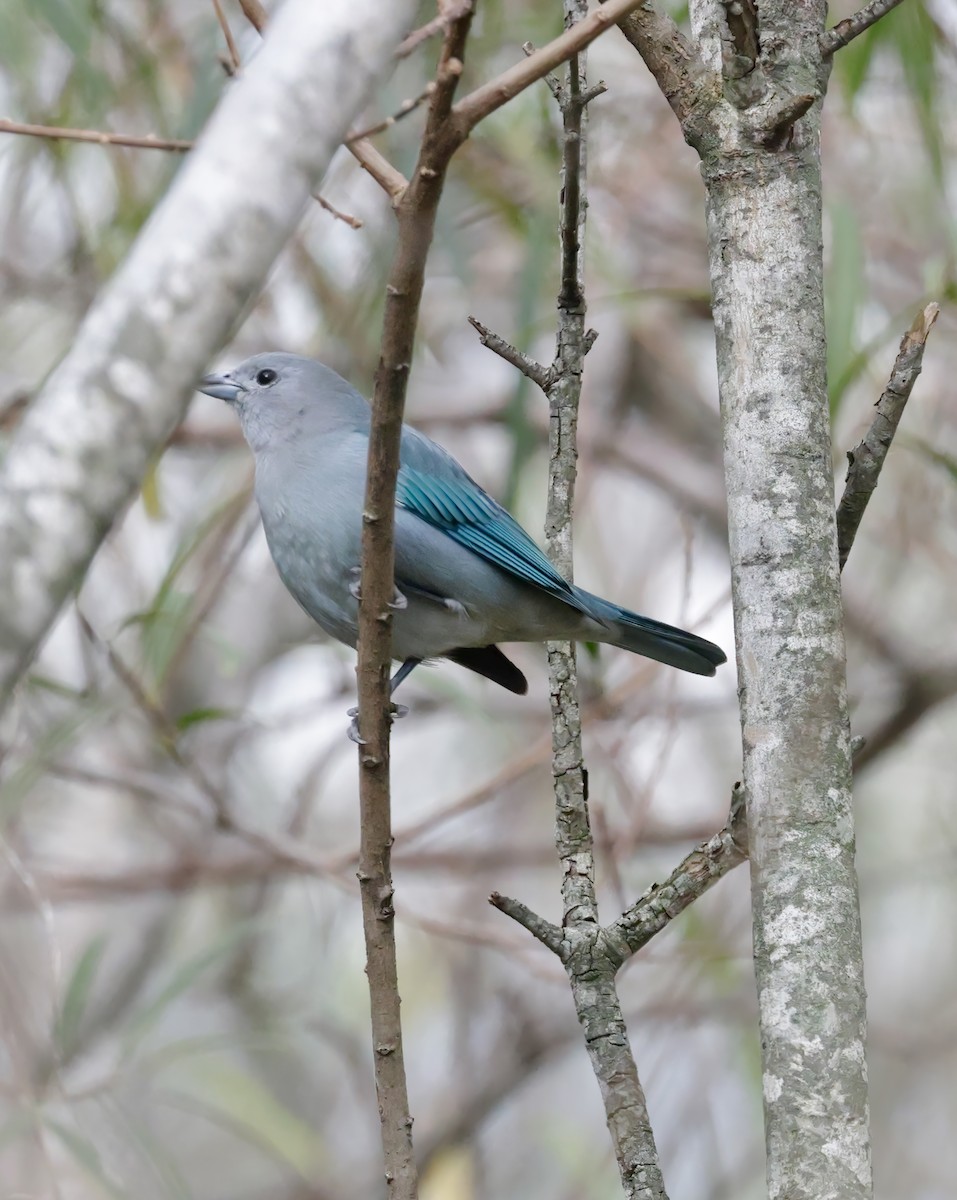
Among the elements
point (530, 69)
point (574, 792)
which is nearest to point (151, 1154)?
point (574, 792)

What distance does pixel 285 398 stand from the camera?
12.8ft

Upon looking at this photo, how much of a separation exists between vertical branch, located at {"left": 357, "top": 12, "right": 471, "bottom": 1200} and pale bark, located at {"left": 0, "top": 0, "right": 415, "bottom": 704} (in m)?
0.11

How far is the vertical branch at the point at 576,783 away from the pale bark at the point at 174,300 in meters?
0.97

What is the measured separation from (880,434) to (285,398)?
2.00 m

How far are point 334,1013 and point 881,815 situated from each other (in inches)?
126

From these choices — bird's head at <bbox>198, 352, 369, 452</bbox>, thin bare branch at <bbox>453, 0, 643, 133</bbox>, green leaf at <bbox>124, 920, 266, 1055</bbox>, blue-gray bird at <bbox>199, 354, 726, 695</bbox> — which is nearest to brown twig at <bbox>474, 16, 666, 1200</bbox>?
thin bare branch at <bbox>453, 0, 643, 133</bbox>

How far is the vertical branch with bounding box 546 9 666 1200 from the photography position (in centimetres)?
217

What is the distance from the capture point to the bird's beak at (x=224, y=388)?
4.08m

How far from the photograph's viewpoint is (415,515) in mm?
3678

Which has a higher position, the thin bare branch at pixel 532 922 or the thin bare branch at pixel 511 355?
the thin bare branch at pixel 511 355

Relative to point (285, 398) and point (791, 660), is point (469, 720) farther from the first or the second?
point (791, 660)

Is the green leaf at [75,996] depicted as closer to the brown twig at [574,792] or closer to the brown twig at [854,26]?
the brown twig at [574,792]

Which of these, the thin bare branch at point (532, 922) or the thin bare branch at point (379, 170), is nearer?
the thin bare branch at point (379, 170)

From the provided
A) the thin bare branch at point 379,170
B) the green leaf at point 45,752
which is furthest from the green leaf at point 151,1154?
the thin bare branch at point 379,170
